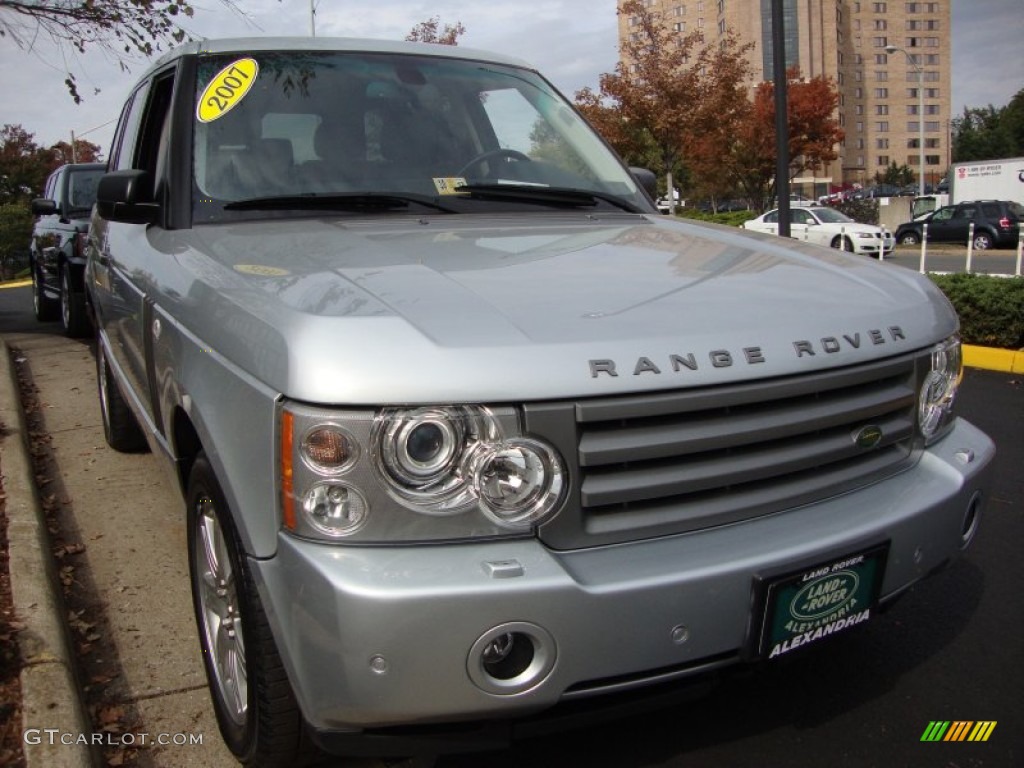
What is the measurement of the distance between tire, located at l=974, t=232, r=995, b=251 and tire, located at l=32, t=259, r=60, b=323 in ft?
77.6

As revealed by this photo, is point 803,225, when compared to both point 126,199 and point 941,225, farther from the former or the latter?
point 126,199

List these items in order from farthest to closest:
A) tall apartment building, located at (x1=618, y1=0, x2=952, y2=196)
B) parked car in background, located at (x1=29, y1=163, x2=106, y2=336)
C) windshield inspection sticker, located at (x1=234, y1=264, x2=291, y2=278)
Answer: tall apartment building, located at (x1=618, y1=0, x2=952, y2=196), parked car in background, located at (x1=29, y1=163, x2=106, y2=336), windshield inspection sticker, located at (x1=234, y1=264, x2=291, y2=278)

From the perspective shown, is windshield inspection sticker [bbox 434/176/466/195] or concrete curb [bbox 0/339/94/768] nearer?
concrete curb [bbox 0/339/94/768]

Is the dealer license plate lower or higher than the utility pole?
lower

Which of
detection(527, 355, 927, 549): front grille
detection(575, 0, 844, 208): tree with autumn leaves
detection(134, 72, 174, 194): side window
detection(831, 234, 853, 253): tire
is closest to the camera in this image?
detection(527, 355, 927, 549): front grille

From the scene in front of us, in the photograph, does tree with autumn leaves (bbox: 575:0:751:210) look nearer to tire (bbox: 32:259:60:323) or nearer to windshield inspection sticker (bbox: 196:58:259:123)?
tire (bbox: 32:259:60:323)

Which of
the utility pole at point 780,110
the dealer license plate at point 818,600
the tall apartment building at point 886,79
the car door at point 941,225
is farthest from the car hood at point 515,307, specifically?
the tall apartment building at point 886,79

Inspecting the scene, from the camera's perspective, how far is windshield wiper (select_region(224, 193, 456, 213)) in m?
2.92

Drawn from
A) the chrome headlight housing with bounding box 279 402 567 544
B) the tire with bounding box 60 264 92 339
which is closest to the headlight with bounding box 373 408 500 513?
the chrome headlight housing with bounding box 279 402 567 544

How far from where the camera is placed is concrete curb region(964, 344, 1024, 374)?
23.3 ft

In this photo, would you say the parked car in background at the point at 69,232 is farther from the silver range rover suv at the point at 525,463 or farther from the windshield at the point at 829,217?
the windshield at the point at 829,217

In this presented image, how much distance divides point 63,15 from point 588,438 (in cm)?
763

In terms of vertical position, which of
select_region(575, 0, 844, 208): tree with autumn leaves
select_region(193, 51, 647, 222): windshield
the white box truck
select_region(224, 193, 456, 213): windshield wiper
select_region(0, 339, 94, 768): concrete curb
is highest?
select_region(575, 0, 844, 208): tree with autumn leaves

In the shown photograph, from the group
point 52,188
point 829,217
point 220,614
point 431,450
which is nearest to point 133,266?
point 220,614
